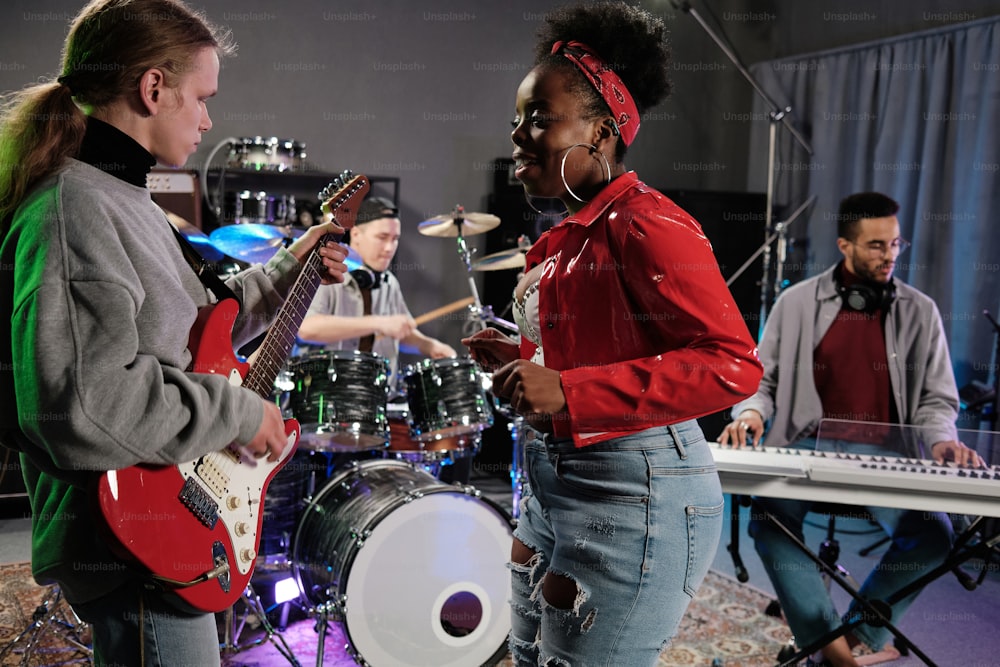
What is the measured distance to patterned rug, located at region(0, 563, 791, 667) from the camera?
10.3 feet

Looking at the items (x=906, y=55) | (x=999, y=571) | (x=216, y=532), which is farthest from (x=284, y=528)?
(x=906, y=55)

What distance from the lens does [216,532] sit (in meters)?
1.58

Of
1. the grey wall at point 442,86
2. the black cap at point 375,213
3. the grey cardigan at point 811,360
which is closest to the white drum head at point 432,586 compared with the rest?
the grey cardigan at point 811,360

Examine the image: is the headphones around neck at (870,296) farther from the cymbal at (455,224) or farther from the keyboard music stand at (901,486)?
the cymbal at (455,224)

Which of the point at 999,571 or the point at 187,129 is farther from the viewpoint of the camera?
the point at 999,571

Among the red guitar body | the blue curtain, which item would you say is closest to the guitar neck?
the red guitar body

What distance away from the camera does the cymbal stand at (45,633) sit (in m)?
2.98

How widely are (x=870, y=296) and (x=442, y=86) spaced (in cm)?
404

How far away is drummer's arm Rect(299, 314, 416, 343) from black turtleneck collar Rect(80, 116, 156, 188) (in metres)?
2.60

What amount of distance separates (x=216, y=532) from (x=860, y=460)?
1790 millimetres

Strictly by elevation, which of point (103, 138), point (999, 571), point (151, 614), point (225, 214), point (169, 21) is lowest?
point (999, 571)

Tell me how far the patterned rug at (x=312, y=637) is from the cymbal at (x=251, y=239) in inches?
62.0

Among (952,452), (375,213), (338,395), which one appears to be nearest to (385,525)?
(338,395)

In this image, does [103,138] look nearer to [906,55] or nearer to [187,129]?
[187,129]
